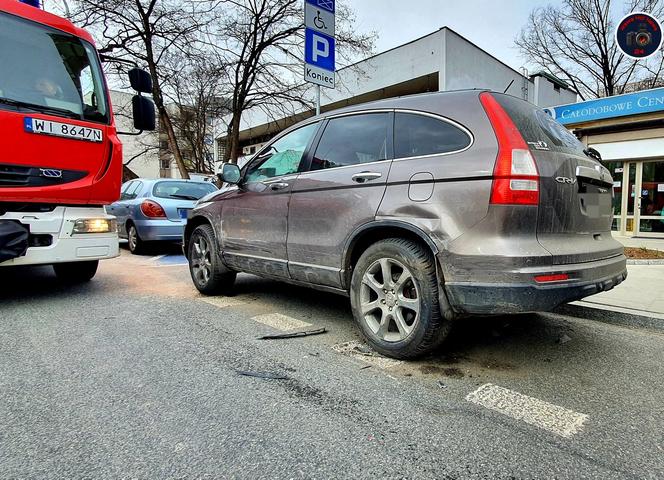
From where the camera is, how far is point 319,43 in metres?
6.51

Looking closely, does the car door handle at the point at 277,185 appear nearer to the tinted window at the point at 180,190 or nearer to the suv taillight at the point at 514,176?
the suv taillight at the point at 514,176

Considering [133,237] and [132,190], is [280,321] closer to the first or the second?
[133,237]

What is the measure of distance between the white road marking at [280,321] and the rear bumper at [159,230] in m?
4.83

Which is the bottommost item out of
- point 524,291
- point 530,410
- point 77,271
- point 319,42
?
Result: point 530,410

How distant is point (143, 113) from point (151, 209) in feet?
10.3

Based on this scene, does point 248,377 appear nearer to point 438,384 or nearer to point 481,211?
point 438,384

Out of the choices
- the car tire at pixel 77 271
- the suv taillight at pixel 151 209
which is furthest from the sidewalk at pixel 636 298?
the suv taillight at pixel 151 209

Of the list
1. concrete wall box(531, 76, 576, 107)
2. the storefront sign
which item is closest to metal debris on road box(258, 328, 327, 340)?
the storefront sign

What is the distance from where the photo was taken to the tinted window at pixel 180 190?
28.4ft

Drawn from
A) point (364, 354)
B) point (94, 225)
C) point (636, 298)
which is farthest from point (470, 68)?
point (364, 354)

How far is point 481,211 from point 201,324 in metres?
2.69

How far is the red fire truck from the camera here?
169 inches

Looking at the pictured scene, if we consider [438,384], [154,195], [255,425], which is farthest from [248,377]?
[154,195]

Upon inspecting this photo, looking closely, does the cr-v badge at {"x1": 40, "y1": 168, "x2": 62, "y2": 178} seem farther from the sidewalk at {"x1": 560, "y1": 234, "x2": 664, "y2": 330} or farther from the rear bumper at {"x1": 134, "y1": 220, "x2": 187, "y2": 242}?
the sidewalk at {"x1": 560, "y1": 234, "x2": 664, "y2": 330}
